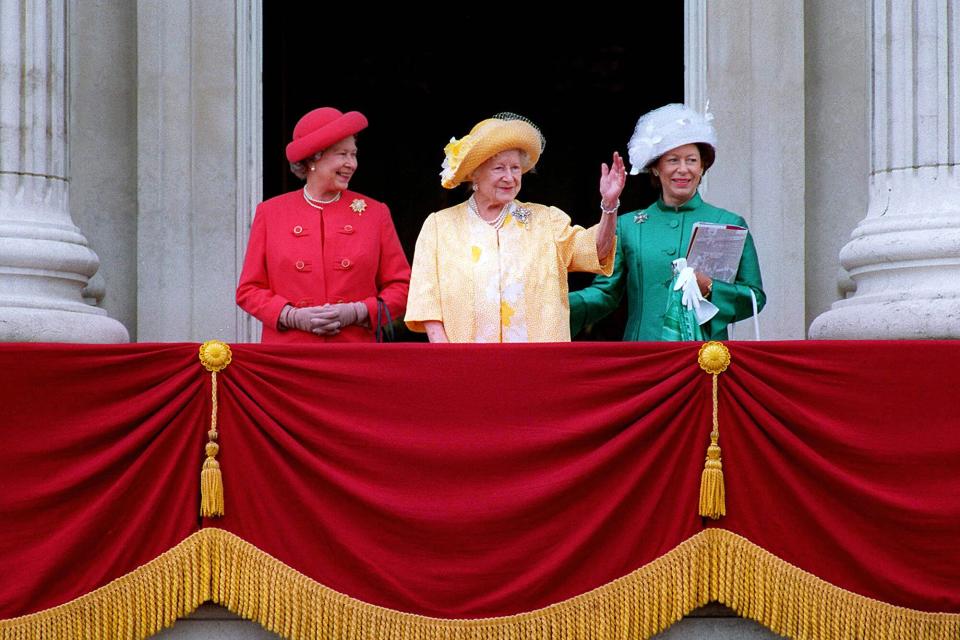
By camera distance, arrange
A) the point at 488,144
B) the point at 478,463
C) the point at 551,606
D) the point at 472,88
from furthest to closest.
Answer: the point at 472,88, the point at 488,144, the point at 478,463, the point at 551,606

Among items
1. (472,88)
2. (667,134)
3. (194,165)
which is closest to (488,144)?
(667,134)

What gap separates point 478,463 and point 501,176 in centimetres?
121

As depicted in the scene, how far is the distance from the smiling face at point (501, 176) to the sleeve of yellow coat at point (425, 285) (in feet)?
0.86

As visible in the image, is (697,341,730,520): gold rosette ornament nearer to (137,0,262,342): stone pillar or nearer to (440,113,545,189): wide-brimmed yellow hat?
(440,113,545,189): wide-brimmed yellow hat

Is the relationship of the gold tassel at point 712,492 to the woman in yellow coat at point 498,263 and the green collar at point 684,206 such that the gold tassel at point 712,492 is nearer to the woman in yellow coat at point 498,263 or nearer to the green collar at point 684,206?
the woman in yellow coat at point 498,263

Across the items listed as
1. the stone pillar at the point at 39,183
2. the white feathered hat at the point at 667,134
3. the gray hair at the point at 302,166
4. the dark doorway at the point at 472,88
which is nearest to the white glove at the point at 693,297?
the white feathered hat at the point at 667,134

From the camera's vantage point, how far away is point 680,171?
694 cm

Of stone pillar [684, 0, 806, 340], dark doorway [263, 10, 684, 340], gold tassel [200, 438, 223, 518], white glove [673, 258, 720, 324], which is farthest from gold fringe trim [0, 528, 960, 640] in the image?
dark doorway [263, 10, 684, 340]

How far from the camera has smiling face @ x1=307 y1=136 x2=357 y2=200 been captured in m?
7.03

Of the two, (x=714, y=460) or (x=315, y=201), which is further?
(x=315, y=201)

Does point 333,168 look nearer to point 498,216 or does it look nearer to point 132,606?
point 498,216

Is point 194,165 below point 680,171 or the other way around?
the other way around

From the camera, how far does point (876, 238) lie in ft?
23.5

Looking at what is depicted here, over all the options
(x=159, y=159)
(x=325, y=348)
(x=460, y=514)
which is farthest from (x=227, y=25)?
(x=460, y=514)
